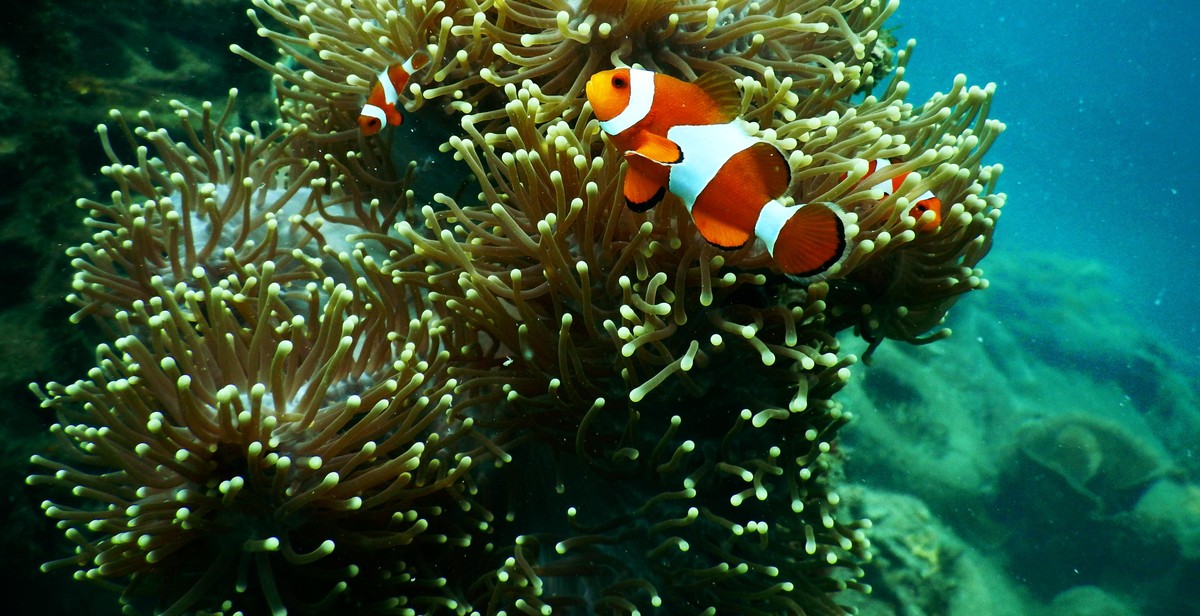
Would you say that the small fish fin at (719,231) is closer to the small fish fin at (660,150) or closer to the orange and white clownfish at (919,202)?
the small fish fin at (660,150)

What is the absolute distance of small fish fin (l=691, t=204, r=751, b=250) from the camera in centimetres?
160

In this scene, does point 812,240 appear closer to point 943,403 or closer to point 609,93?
point 609,93

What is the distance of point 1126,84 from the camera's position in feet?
189

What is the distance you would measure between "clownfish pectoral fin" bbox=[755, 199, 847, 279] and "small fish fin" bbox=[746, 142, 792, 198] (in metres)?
0.04

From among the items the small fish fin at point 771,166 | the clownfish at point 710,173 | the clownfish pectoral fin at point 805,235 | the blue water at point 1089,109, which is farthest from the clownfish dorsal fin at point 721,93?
the blue water at point 1089,109

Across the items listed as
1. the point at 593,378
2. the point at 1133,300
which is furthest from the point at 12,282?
the point at 1133,300

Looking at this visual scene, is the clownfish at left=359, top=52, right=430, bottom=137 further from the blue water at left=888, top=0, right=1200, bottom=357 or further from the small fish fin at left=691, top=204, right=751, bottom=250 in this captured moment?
the blue water at left=888, top=0, right=1200, bottom=357

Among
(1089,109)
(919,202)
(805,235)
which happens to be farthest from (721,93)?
(1089,109)

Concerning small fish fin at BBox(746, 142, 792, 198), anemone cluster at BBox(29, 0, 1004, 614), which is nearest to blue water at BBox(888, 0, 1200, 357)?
anemone cluster at BBox(29, 0, 1004, 614)

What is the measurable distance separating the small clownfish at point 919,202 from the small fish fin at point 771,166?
0.43 m

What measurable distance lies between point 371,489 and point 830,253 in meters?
1.50

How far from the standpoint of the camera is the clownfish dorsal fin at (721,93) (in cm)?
169

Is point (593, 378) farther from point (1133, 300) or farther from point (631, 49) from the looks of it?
point (1133, 300)

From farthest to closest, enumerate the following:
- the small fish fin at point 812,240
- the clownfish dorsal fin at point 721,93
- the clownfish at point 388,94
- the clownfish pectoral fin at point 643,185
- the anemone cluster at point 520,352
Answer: the clownfish at point 388,94 → the anemone cluster at point 520,352 → the clownfish dorsal fin at point 721,93 → the clownfish pectoral fin at point 643,185 → the small fish fin at point 812,240
